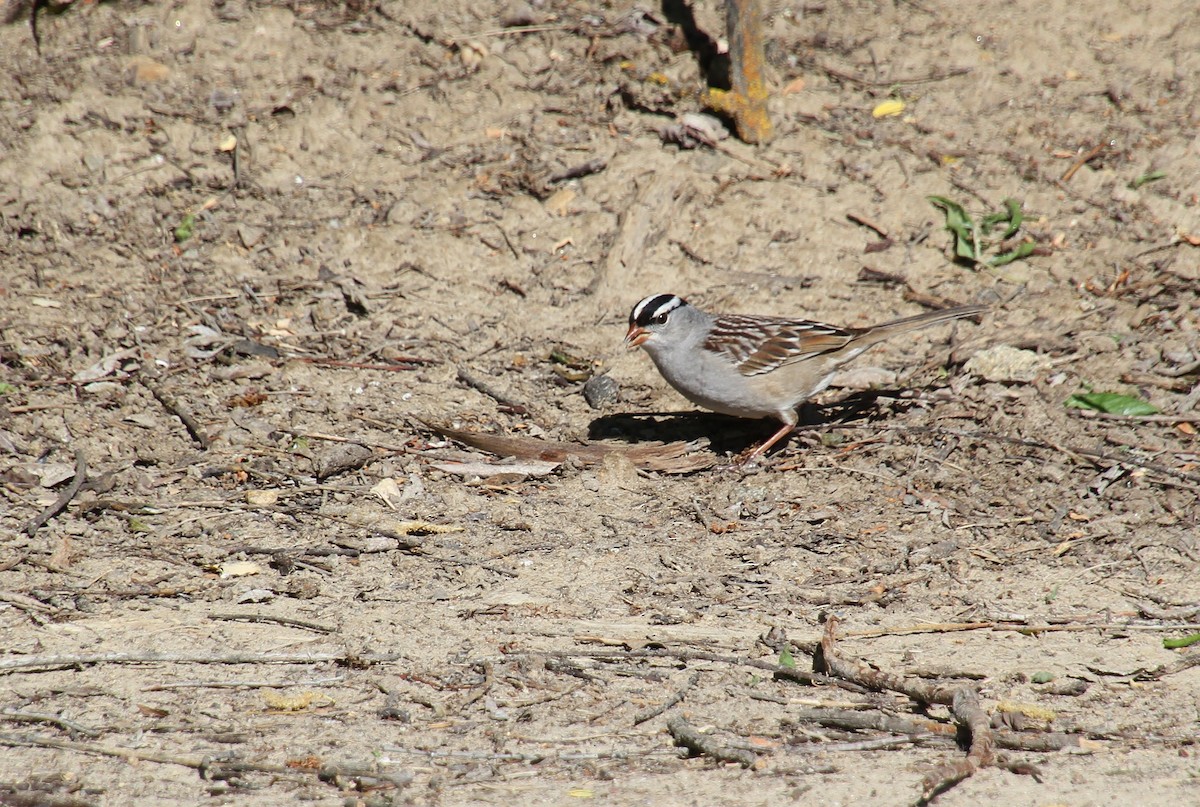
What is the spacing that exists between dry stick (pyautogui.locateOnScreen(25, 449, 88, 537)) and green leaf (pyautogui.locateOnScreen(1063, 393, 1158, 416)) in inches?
179

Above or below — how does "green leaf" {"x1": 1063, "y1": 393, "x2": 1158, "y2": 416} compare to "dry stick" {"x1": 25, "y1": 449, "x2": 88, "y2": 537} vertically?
above

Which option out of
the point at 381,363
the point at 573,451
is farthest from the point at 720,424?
the point at 381,363

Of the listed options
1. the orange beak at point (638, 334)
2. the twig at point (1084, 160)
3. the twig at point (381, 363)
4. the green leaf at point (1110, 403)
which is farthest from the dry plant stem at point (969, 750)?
the twig at point (1084, 160)

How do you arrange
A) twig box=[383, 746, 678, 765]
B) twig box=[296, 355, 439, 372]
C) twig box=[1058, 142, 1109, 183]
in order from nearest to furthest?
twig box=[383, 746, 678, 765] < twig box=[296, 355, 439, 372] < twig box=[1058, 142, 1109, 183]

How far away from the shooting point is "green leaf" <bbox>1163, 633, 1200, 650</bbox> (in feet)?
12.7

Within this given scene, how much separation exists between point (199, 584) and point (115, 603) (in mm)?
299

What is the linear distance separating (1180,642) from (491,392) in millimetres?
3439

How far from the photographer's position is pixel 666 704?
141 inches

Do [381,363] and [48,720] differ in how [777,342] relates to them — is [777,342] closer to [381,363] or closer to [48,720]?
[381,363]

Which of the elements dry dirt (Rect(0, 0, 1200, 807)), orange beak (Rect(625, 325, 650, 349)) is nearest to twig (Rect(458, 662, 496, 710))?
dry dirt (Rect(0, 0, 1200, 807))

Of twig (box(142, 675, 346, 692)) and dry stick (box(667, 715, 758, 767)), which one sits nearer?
dry stick (box(667, 715, 758, 767))

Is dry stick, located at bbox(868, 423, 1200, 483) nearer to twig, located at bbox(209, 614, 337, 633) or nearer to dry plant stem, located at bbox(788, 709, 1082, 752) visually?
dry plant stem, located at bbox(788, 709, 1082, 752)

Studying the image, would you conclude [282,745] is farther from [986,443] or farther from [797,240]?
[797,240]

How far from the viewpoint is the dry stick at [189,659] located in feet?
11.9
